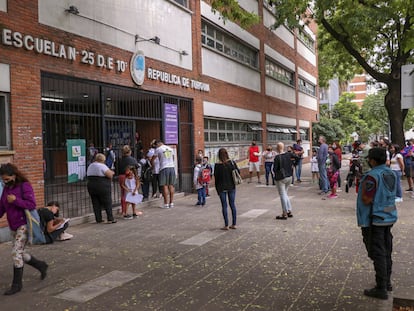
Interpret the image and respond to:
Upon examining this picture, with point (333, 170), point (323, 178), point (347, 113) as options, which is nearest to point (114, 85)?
point (333, 170)

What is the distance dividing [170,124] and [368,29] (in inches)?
409

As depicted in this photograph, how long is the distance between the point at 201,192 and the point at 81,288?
6588 mm

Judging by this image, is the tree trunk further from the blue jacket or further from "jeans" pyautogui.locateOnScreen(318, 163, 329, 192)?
the blue jacket

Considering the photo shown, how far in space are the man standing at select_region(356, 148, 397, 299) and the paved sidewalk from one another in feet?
0.79

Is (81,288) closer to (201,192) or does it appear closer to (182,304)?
(182,304)

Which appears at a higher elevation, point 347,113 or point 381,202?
point 347,113

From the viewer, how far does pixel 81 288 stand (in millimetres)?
4988

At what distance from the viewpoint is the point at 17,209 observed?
491cm

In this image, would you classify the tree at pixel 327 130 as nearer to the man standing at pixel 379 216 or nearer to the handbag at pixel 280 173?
the handbag at pixel 280 173

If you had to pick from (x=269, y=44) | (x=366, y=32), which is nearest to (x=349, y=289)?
(x=366, y=32)

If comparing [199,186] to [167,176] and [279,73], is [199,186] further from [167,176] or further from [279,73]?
[279,73]

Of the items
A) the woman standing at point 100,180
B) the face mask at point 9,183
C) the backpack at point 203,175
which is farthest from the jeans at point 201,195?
the face mask at point 9,183

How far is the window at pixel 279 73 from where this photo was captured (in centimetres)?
2328

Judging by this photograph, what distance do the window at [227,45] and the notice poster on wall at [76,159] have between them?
7718 millimetres
